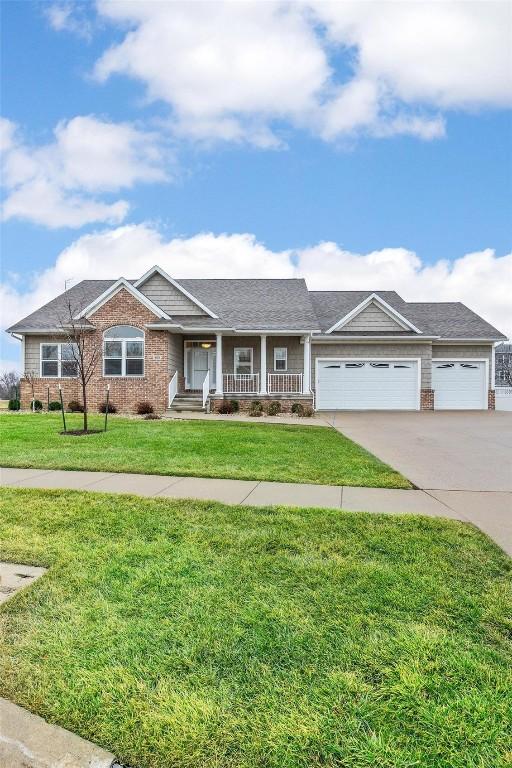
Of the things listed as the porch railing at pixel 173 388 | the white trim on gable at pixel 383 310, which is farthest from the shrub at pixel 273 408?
the white trim on gable at pixel 383 310

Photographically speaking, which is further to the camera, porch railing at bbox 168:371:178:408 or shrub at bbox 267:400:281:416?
porch railing at bbox 168:371:178:408

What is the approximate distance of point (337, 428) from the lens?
13.7 m

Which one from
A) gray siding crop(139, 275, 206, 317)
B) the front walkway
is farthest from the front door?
the front walkway

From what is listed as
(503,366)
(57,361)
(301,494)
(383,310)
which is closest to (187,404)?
(57,361)

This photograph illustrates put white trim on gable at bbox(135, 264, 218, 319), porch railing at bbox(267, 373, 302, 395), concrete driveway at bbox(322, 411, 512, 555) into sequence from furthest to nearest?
1. porch railing at bbox(267, 373, 302, 395)
2. white trim on gable at bbox(135, 264, 218, 319)
3. concrete driveway at bbox(322, 411, 512, 555)

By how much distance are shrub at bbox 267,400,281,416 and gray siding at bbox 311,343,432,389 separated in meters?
3.39

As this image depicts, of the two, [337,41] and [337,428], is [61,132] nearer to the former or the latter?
[337,41]

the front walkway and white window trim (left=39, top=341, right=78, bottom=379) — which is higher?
white window trim (left=39, top=341, right=78, bottom=379)

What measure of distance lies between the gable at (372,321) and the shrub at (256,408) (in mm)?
5916

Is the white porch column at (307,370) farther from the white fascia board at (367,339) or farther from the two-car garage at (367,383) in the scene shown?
the two-car garage at (367,383)

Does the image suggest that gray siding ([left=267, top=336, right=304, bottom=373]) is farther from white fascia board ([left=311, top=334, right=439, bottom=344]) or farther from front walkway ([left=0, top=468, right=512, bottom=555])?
front walkway ([left=0, top=468, right=512, bottom=555])

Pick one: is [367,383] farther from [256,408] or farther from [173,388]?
[173,388]

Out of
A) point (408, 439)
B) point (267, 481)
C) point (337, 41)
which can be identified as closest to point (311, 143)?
point (337, 41)

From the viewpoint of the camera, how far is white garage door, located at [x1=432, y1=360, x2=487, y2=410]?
2166cm
